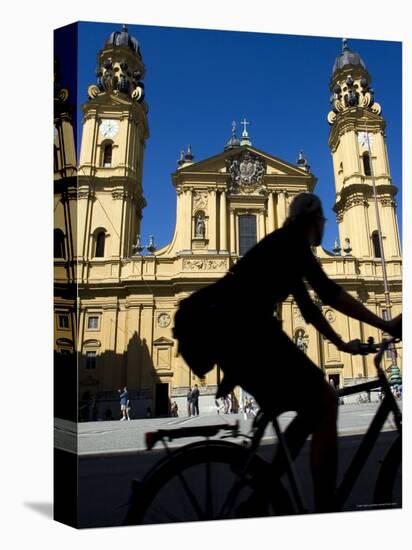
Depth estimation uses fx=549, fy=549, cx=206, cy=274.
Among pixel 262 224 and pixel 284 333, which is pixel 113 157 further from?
pixel 284 333

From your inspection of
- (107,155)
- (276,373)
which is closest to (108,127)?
(107,155)

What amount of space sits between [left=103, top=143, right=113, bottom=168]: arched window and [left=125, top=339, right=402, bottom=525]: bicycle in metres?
3.52

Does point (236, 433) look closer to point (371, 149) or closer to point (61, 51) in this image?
point (61, 51)

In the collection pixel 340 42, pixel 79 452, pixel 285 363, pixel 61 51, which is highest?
pixel 340 42

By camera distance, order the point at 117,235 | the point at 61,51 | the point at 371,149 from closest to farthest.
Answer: the point at 61,51 < the point at 117,235 < the point at 371,149

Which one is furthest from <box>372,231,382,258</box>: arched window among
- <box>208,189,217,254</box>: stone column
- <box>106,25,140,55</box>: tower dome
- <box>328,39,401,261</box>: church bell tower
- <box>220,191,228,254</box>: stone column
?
<box>106,25,140,55</box>: tower dome

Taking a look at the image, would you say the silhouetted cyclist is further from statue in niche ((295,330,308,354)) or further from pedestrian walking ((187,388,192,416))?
pedestrian walking ((187,388,192,416))

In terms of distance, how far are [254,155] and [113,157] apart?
72.3 inches

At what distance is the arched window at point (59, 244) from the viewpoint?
6141 millimetres

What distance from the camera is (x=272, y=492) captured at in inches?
152

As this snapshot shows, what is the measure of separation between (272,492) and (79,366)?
2.61 m

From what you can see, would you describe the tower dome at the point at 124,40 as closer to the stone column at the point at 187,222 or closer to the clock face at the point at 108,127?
the clock face at the point at 108,127

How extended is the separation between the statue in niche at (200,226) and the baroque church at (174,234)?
0.02 m

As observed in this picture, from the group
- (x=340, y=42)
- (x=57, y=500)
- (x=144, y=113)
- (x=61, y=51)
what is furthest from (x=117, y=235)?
(x=340, y=42)
